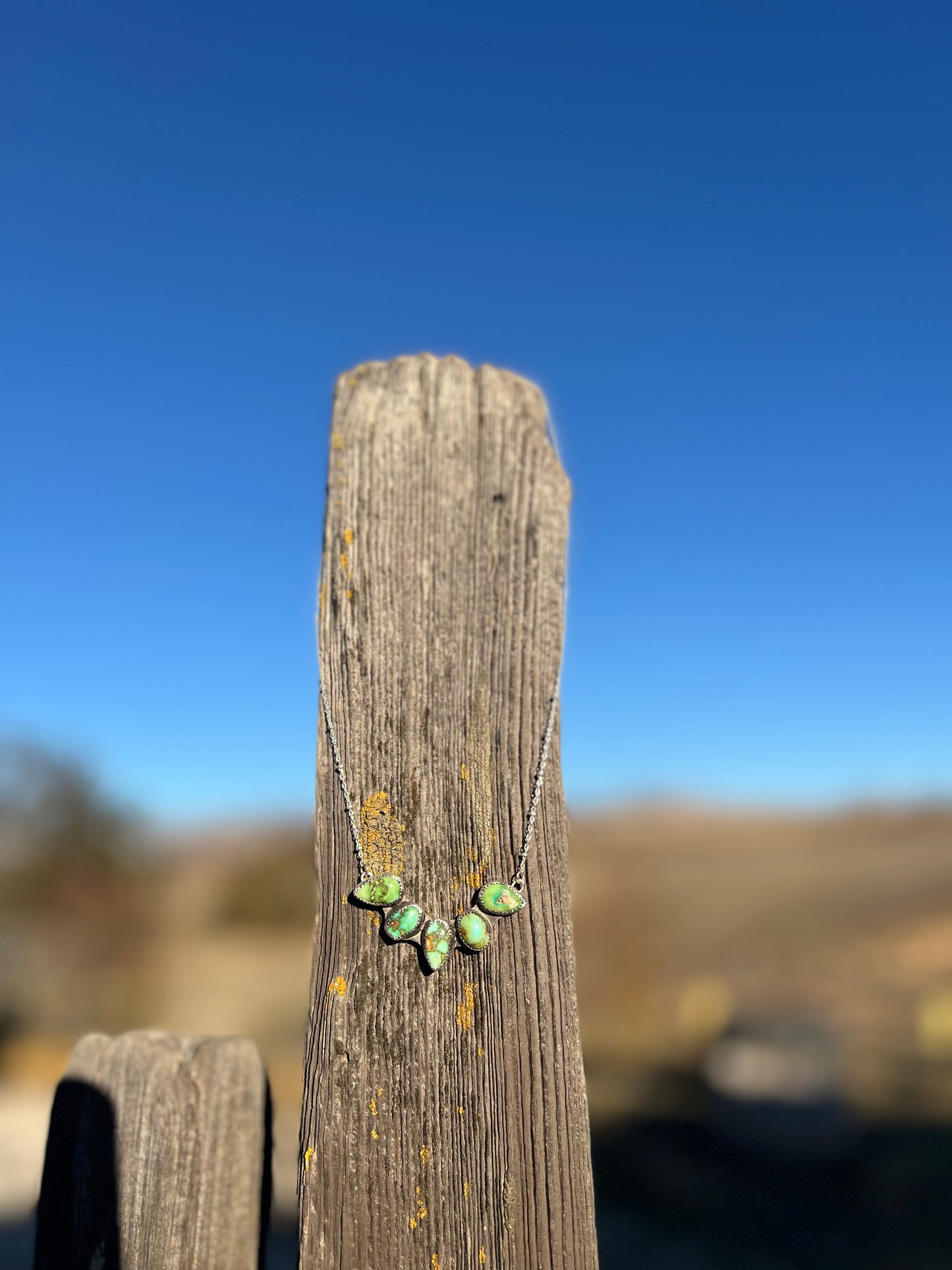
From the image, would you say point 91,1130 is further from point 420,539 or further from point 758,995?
point 758,995

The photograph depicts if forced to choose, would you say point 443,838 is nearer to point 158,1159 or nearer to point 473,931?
point 473,931

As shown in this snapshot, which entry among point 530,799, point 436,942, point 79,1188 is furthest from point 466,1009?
point 79,1188

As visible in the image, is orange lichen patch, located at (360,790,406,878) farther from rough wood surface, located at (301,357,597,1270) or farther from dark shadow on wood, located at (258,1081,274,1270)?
dark shadow on wood, located at (258,1081,274,1270)

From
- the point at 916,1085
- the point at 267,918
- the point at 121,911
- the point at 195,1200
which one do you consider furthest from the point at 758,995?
the point at 195,1200

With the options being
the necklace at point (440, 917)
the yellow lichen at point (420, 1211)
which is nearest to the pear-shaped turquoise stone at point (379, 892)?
the necklace at point (440, 917)

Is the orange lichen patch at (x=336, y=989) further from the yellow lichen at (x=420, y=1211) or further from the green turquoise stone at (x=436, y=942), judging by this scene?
the yellow lichen at (x=420, y=1211)

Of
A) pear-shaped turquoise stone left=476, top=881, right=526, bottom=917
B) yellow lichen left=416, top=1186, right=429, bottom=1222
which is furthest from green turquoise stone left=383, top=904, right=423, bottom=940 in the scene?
yellow lichen left=416, top=1186, right=429, bottom=1222

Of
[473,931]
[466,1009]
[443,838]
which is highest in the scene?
[443,838]
